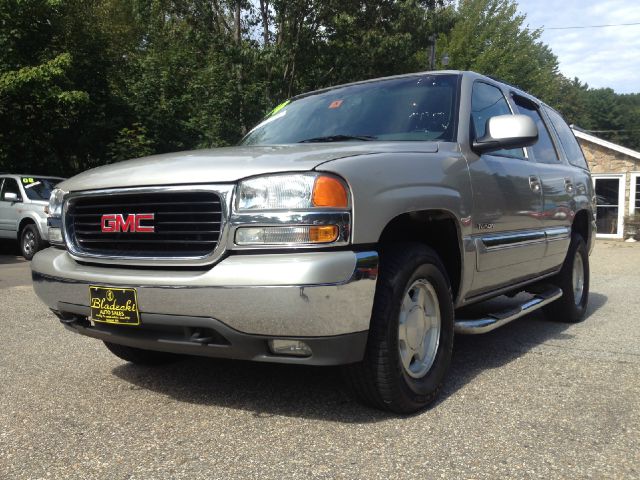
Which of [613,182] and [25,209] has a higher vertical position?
[25,209]

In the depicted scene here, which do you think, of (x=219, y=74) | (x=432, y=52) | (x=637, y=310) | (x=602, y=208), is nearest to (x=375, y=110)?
(x=637, y=310)

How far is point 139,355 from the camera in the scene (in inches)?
149

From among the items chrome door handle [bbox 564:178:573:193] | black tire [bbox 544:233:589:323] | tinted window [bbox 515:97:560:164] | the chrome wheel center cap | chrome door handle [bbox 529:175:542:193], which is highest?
tinted window [bbox 515:97:560:164]

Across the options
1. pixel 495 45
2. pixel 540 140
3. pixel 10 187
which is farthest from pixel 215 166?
pixel 495 45

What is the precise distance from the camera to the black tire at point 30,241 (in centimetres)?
1145

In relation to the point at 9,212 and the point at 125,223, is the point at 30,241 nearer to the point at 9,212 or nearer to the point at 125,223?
the point at 9,212

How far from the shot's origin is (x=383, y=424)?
112 inches

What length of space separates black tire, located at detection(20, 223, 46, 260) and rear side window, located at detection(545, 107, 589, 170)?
9444mm

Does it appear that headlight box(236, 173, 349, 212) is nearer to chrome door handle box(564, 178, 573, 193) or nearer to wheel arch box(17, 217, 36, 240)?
chrome door handle box(564, 178, 573, 193)

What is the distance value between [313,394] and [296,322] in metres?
0.95

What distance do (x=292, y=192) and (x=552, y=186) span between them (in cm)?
286

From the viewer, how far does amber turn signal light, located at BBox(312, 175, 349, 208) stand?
2.52 metres

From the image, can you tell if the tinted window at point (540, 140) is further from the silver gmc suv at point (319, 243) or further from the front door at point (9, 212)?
the front door at point (9, 212)

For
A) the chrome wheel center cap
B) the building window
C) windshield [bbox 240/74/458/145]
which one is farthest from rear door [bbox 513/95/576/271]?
the building window
